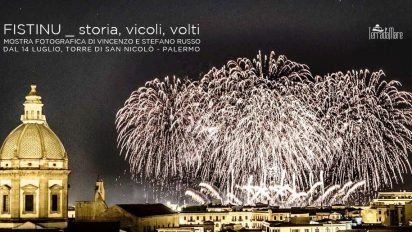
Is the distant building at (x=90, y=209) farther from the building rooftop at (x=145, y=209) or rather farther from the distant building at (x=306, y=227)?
the distant building at (x=306, y=227)

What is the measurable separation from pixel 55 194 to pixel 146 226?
1614 cm

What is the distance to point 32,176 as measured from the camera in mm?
54438

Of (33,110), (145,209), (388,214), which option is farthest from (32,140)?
(388,214)

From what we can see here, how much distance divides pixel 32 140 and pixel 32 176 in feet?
5.44

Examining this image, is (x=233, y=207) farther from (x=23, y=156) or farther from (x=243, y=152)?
(x=23, y=156)

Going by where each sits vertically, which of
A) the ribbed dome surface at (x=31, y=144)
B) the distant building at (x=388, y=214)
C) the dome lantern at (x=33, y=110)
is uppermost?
the dome lantern at (x=33, y=110)

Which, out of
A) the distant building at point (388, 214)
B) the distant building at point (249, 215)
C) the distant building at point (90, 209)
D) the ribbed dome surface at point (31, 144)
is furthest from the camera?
the distant building at point (249, 215)

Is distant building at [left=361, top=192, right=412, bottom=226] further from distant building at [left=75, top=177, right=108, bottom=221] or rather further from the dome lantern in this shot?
the dome lantern

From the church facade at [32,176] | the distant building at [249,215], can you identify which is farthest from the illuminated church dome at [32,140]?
the distant building at [249,215]

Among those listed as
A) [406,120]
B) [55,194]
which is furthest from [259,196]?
[55,194]

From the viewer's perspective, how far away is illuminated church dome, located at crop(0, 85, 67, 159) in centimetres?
5428

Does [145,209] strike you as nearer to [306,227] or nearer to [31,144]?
[306,227]

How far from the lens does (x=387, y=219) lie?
81938mm

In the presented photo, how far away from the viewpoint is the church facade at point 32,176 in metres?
54.2
